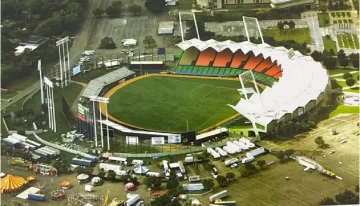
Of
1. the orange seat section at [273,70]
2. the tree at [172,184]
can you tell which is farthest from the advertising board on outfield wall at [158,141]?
the orange seat section at [273,70]

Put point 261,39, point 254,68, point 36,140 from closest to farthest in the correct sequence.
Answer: point 36,140, point 254,68, point 261,39

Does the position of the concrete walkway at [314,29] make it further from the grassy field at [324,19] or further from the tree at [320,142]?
the tree at [320,142]

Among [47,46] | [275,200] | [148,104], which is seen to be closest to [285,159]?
[275,200]

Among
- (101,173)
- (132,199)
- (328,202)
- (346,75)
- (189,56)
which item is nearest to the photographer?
(328,202)

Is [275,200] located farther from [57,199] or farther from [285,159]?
[57,199]

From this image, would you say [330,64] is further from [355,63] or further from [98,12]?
[98,12]

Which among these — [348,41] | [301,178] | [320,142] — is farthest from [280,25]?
[301,178]
